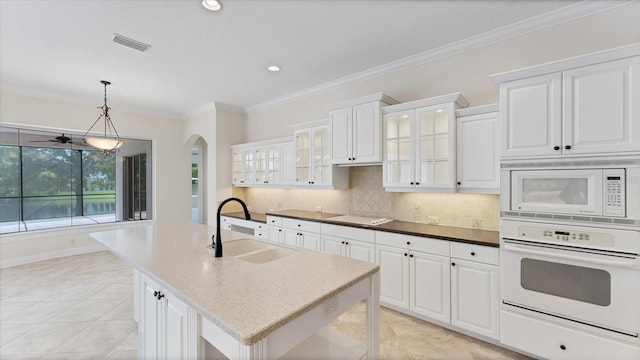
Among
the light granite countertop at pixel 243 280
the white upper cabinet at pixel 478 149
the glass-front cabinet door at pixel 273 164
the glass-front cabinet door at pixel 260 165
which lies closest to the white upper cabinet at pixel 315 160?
the glass-front cabinet door at pixel 273 164

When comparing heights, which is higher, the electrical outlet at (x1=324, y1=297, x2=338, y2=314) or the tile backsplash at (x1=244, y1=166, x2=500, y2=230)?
the tile backsplash at (x1=244, y1=166, x2=500, y2=230)

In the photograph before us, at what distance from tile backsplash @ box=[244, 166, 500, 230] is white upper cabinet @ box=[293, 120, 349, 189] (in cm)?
27

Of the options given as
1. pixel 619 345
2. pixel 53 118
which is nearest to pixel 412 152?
pixel 619 345

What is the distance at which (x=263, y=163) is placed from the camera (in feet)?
15.5

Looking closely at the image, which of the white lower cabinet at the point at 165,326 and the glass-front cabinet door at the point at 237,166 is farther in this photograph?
the glass-front cabinet door at the point at 237,166

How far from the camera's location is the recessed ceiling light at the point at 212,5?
2.22 metres

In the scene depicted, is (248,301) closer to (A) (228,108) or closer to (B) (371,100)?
(B) (371,100)

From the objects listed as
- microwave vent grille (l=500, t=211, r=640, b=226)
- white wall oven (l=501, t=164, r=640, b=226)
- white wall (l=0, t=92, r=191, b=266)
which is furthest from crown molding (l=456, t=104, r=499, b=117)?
white wall (l=0, t=92, r=191, b=266)

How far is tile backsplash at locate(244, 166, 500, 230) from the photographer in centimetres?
279

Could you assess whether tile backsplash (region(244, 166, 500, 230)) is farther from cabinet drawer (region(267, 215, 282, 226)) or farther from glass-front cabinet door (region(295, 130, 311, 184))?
cabinet drawer (region(267, 215, 282, 226))

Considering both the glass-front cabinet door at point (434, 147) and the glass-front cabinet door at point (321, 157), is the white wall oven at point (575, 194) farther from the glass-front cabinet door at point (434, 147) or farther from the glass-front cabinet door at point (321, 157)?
the glass-front cabinet door at point (321, 157)

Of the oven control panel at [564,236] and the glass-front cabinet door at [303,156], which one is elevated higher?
the glass-front cabinet door at [303,156]

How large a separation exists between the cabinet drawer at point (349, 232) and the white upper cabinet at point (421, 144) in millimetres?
569

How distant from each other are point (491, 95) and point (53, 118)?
21.3 ft
